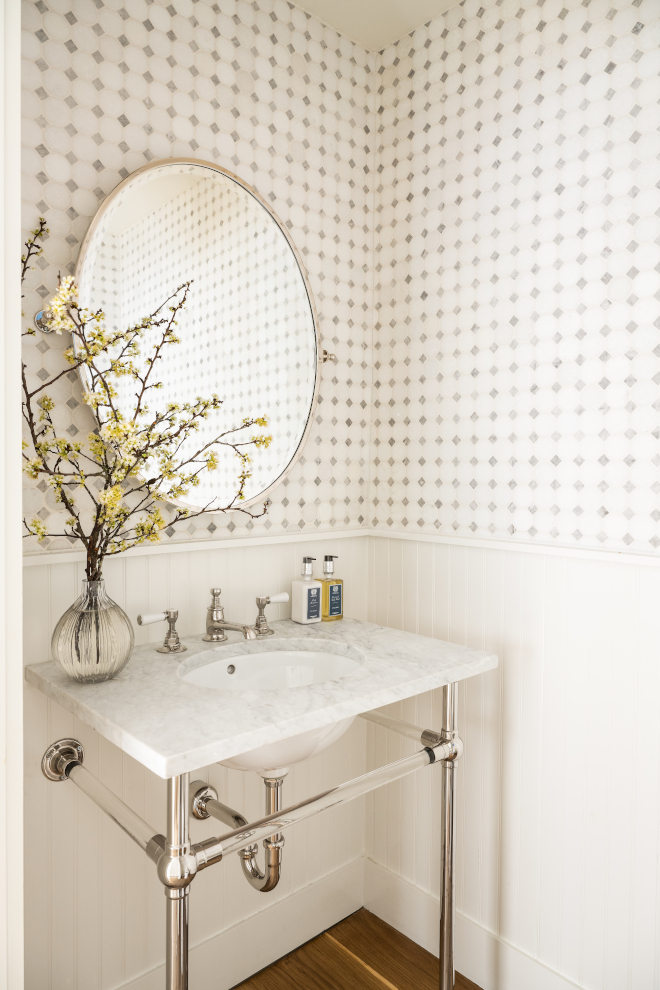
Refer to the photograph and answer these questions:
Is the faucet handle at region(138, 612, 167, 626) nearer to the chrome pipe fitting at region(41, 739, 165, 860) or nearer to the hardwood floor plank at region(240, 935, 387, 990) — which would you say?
the chrome pipe fitting at region(41, 739, 165, 860)

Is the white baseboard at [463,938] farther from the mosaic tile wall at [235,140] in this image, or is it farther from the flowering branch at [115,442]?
the flowering branch at [115,442]

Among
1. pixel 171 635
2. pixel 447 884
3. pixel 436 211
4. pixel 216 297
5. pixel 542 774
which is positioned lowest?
pixel 447 884

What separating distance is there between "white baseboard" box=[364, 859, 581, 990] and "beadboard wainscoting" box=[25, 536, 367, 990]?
0.15m

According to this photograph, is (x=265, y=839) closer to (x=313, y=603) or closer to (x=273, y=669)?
(x=273, y=669)

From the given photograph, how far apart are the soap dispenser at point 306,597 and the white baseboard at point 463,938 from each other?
32.6 inches

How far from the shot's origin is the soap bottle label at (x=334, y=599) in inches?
66.3

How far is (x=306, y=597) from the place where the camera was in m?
1.64

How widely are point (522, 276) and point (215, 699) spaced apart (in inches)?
45.9

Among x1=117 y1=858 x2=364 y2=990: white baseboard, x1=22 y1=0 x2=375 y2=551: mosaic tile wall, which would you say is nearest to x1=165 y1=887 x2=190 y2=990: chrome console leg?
x1=117 y1=858 x2=364 y2=990: white baseboard

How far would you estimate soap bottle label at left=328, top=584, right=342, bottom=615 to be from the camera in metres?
1.68

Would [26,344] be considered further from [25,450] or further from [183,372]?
[183,372]

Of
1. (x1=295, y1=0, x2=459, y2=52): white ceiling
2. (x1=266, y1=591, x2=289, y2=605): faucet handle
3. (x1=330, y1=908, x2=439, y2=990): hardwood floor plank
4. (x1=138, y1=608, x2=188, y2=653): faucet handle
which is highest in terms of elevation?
(x1=295, y1=0, x2=459, y2=52): white ceiling

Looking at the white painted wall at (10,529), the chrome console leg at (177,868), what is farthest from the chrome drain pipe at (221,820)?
the white painted wall at (10,529)

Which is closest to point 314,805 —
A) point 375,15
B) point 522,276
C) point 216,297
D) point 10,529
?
point 10,529
